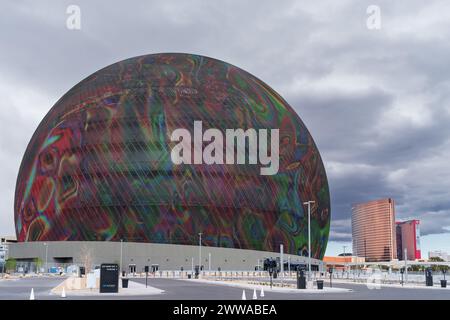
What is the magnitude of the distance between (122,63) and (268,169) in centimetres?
3697

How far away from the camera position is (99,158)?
111188 mm

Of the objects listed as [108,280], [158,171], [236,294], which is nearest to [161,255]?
[158,171]

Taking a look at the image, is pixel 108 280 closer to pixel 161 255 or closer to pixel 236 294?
pixel 236 294

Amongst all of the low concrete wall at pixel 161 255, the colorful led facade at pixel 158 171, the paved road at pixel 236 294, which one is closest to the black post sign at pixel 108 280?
the paved road at pixel 236 294

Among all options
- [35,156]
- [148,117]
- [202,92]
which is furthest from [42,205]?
[202,92]

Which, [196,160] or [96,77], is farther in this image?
[96,77]

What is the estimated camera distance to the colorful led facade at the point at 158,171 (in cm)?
10856

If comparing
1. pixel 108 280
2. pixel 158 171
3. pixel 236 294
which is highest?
pixel 158 171

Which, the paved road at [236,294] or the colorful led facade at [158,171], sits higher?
the colorful led facade at [158,171]

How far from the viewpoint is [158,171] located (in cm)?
10888

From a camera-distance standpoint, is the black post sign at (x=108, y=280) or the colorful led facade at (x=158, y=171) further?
the colorful led facade at (x=158, y=171)

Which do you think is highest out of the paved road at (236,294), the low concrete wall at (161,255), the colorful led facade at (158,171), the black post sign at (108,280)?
the colorful led facade at (158,171)

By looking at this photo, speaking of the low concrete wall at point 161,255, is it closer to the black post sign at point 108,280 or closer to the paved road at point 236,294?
the paved road at point 236,294

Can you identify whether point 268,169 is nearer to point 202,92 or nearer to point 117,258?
point 202,92
